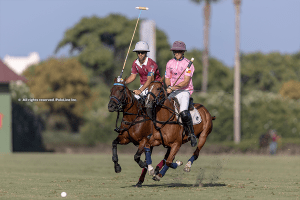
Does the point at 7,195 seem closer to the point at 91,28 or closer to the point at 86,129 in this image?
the point at 86,129

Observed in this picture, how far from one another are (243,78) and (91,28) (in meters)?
19.1

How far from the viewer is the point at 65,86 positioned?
56875 mm

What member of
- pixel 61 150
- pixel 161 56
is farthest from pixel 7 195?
pixel 161 56

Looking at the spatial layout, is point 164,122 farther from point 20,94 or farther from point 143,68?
point 20,94

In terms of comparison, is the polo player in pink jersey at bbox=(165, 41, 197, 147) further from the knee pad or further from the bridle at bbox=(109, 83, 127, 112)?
the bridle at bbox=(109, 83, 127, 112)

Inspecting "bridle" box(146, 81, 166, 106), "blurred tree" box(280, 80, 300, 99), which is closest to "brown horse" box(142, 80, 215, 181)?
"bridle" box(146, 81, 166, 106)

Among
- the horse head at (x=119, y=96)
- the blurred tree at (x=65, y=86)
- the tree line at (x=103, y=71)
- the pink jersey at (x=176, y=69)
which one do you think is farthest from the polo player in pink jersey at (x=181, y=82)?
the blurred tree at (x=65, y=86)

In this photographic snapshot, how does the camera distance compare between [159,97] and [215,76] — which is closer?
[159,97]

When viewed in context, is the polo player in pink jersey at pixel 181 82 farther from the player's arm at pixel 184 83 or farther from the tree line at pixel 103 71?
the tree line at pixel 103 71

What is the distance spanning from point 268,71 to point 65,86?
83.3 ft

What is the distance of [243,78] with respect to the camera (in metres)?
68.9

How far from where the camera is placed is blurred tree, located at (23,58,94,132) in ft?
183

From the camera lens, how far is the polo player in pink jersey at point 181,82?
12.3 m

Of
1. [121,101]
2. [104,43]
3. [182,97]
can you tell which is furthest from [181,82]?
[104,43]
